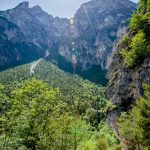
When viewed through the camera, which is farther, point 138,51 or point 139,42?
point 138,51

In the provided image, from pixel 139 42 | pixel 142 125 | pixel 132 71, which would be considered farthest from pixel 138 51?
pixel 142 125

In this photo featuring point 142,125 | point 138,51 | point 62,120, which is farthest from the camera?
point 138,51

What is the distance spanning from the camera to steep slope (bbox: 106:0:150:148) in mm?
43325

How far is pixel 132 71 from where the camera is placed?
4669 cm

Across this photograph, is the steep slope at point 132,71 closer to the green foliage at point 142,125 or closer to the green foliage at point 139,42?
the green foliage at point 139,42

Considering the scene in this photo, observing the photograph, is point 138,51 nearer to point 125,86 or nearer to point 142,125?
point 125,86

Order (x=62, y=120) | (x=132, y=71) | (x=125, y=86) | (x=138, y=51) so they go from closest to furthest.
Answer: (x=62, y=120)
(x=138, y=51)
(x=132, y=71)
(x=125, y=86)

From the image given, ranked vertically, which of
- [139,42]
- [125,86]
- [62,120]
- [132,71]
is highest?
[139,42]

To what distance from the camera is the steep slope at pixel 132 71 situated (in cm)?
4333

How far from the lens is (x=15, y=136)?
4200cm

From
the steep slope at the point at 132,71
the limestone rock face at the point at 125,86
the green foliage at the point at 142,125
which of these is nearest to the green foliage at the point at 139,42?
the steep slope at the point at 132,71

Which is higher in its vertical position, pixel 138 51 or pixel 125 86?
pixel 138 51

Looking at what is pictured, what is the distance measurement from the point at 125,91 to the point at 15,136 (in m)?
17.9

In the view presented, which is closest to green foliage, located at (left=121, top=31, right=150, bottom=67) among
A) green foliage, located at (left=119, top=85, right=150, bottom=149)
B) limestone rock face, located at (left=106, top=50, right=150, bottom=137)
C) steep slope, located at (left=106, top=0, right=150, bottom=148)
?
steep slope, located at (left=106, top=0, right=150, bottom=148)
